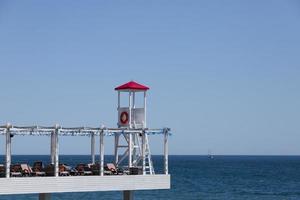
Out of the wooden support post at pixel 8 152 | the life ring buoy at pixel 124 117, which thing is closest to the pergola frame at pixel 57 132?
the wooden support post at pixel 8 152

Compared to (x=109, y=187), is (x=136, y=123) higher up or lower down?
higher up

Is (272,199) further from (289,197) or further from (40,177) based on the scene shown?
(40,177)

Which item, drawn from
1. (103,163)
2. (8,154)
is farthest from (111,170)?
(8,154)

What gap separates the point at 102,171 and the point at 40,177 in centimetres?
286

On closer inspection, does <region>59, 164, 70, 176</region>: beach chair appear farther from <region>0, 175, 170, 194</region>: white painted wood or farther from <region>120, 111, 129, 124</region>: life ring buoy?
<region>120, 111, 129, 124</region>: life ring buoy

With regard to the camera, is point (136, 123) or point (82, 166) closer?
point (82, 166)

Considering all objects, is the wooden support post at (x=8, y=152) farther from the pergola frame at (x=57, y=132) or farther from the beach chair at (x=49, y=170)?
the beach chair at (x=49, y=170)

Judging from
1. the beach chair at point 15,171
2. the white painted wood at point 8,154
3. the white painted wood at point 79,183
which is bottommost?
the white painted wood at point 79,183

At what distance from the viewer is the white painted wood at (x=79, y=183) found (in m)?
25.5

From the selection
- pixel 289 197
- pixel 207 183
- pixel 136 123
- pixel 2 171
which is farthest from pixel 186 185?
pixel 2 171

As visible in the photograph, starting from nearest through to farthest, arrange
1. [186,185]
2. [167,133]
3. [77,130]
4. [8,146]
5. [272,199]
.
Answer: [8,146] → [77,130] → [167,133] → [272,199] → [186,185]

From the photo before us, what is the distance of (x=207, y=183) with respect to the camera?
8888 centimetres

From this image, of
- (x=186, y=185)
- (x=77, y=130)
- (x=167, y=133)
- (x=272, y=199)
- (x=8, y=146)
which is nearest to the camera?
(x=8, y=146)

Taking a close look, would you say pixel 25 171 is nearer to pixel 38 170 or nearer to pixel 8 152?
pixel 38 170
